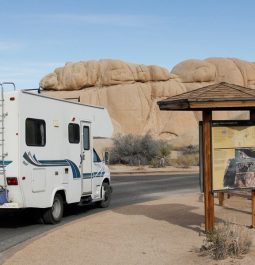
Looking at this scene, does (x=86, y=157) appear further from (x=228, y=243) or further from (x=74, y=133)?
(x=228, y=243)

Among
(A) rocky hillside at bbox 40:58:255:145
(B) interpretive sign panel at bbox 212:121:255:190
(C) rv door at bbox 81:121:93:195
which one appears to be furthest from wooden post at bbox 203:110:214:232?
(A) rocky hillside at bbox 40:58:255:145

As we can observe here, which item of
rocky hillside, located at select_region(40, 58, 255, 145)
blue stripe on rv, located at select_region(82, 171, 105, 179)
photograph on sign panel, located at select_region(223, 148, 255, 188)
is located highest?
rocky hillside, located at select_region(40, 58, 255, 145)

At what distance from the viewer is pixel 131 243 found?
33.8 ft

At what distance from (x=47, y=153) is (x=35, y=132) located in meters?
0.66

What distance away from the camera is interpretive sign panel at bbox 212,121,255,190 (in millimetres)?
11180

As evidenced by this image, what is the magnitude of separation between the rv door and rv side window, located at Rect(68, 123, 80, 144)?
1.01 ft

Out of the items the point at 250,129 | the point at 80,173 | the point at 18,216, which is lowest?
the point at 18,216

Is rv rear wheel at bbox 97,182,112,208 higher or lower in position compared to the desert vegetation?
lower

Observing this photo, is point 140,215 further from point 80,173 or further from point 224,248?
point 224,248

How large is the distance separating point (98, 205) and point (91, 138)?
2.46 meters

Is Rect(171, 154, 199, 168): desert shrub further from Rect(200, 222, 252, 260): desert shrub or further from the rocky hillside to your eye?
Rect(200, 222, 252, 260): desert shrub

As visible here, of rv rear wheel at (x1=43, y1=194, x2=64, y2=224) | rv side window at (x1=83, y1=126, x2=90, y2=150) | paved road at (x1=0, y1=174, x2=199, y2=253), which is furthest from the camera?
rv side window at (x1=83, y1=126, x2=90, y2=150)

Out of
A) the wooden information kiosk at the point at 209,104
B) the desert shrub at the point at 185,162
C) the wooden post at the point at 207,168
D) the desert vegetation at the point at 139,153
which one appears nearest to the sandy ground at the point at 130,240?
the wooden post at the point at 207,168

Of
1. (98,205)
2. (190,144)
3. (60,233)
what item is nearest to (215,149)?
(60,233)
